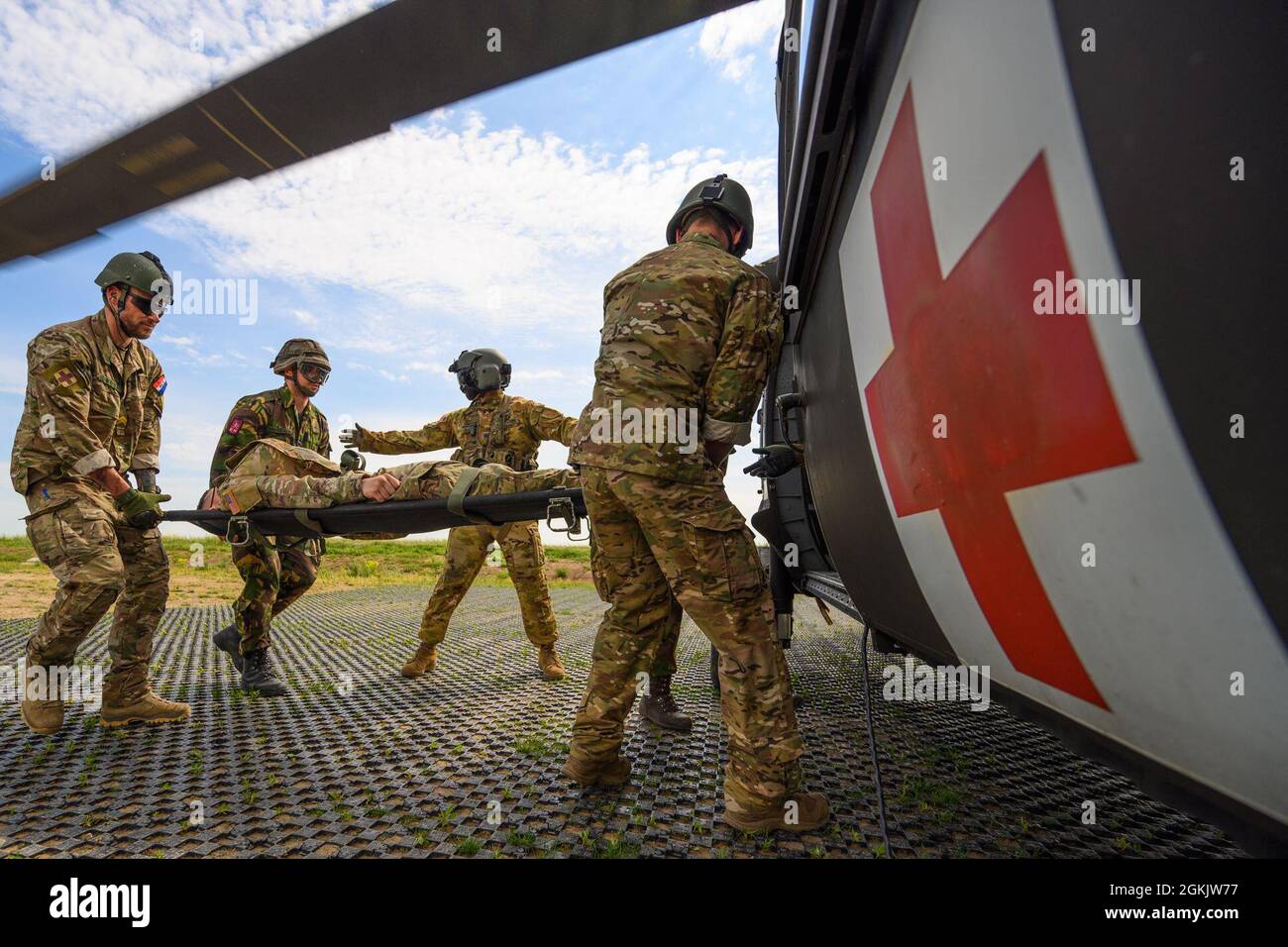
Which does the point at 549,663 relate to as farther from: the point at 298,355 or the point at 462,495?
the point at 298,355

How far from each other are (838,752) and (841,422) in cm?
130

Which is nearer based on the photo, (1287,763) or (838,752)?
(1287,763)

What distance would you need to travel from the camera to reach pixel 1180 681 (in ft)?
1.75

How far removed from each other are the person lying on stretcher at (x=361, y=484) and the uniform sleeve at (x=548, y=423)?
108 centimetres

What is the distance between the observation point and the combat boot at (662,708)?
2.43 meters

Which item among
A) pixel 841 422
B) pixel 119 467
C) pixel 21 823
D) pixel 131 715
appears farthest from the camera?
pixel 119 467

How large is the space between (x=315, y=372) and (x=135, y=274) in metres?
0.92

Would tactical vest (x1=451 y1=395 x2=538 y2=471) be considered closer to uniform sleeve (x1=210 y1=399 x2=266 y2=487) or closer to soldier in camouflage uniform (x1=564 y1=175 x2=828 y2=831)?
uniform sleeve (x1=210 y1=399 x2=266 y2=487)

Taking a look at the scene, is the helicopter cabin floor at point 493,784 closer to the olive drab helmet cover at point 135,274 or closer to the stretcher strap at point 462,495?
the stretcher strap at point 462,495

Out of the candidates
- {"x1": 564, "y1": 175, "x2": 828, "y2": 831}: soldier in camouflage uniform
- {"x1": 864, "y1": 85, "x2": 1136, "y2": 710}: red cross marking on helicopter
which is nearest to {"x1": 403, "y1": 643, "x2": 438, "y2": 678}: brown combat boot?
{"x1": 564, "y1": 175, "x2": 828, "y2": 831}: soldier in camouflage uniform

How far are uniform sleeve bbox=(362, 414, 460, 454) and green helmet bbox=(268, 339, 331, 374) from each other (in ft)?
1.43
